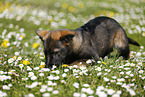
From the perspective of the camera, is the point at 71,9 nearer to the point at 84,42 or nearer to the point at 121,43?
the point at 121,43

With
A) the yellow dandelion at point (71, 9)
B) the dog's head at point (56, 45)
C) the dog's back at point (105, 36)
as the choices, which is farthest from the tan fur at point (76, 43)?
the yellow dandelion at point (71, 9)

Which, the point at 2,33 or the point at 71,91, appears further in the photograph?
the point at 2,33

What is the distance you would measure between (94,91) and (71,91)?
14.0 inches

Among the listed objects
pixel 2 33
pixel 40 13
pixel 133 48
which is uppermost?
pixel 40 13

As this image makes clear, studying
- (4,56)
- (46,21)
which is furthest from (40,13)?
(4,56)

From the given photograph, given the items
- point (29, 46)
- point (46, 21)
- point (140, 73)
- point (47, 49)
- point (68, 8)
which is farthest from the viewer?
point (68, 8)

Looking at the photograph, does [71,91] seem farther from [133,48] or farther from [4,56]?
[133,48]

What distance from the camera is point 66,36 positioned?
12.2 ft

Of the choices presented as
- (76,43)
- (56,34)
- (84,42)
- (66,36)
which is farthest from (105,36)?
(56,34)

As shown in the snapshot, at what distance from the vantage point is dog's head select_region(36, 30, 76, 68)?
368cm

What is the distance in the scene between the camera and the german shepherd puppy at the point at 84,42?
147 inches

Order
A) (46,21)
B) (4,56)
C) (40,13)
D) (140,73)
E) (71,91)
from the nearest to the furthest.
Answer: (71,91) < (140,73) < (4,56) < (46,21) < (40,13)

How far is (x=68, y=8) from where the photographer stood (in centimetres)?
1111

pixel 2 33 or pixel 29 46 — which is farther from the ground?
pixel 2 33
